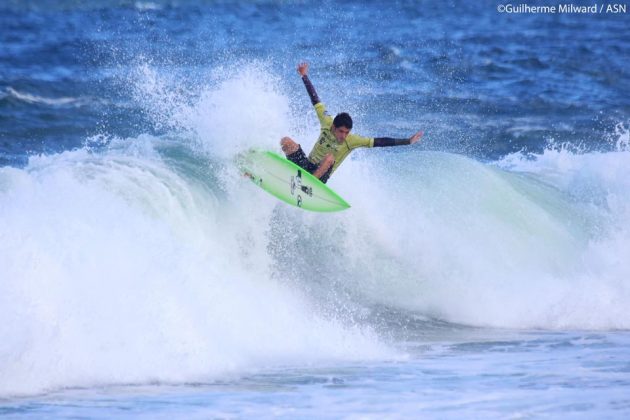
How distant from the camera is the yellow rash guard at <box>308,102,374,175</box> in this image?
1311 centimetres

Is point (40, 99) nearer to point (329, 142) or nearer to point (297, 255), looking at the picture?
point (297, 255)

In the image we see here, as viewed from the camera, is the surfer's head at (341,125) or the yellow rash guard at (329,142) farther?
the yellow rash guard at (329,142)

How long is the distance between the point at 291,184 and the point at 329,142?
791 mm

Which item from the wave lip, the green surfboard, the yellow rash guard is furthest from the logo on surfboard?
the wave lip

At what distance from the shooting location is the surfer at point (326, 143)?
1300cm

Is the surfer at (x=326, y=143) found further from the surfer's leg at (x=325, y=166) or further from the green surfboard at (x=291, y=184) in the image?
the green surfboard at (x=291, y=184)

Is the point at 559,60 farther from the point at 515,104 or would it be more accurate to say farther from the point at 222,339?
the point at 222,339

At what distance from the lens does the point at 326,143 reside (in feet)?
43.7

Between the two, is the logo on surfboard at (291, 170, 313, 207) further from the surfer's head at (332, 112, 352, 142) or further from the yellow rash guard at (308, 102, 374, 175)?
the surfer's head at (332, 112, 352, 142)

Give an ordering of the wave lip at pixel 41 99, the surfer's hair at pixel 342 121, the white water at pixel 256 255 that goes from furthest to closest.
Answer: the wave lip at pixel 41 99 → the surfer's hair at pixel 342 121 → the white water at pixel 256 255

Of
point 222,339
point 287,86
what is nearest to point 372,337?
point 222,339

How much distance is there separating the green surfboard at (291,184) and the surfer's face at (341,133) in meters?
0.62

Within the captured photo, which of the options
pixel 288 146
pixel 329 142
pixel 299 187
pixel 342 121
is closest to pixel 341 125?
pixel 342 121

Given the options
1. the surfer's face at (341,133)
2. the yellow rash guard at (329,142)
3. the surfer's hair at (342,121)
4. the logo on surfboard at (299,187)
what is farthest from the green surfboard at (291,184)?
the surfer's hair at (342,121)
